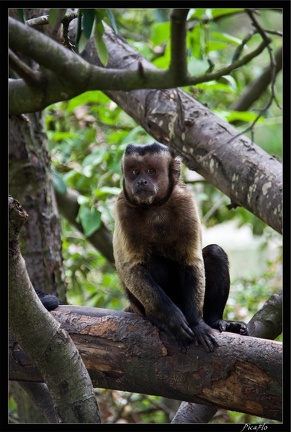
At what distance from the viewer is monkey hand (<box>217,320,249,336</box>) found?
4.59 metres

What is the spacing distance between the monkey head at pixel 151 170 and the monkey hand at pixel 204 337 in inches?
41.9

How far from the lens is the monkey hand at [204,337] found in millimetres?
4051

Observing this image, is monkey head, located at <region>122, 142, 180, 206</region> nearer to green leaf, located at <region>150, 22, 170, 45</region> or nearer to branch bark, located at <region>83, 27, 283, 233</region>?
branch bark, located at <region>83, 27, 283, 233</region>

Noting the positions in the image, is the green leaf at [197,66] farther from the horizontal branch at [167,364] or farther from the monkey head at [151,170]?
the horizontal branch at [167,364]

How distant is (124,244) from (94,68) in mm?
1341

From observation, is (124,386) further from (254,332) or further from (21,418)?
(21,418)

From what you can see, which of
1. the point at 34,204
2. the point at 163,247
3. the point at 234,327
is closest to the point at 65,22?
the point at 163,247

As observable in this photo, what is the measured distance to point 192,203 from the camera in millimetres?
5016

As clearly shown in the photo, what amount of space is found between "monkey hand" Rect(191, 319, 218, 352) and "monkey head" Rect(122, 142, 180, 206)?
1064mm

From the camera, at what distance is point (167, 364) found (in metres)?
4.09

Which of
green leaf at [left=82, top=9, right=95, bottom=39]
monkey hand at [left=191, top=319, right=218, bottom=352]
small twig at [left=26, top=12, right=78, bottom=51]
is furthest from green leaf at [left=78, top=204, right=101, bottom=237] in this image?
green leaf at [left=82, top=9, right=95, bottom=39]

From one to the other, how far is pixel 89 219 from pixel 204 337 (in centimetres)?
226

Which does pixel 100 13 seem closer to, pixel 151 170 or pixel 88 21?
pixel 88 21

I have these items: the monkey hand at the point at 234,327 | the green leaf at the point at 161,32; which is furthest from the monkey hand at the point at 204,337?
the green leaf at the point at 161,32
